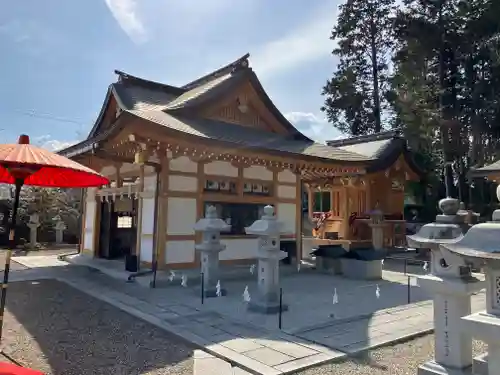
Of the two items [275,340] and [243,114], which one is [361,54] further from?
[275,340]

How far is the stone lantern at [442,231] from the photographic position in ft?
12.7

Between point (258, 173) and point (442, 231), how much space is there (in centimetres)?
748

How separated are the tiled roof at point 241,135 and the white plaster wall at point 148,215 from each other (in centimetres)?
207

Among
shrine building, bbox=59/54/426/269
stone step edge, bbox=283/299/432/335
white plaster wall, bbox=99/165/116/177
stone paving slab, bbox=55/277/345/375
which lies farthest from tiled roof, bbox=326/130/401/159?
stone paving slab, bbox=55/277/345/375

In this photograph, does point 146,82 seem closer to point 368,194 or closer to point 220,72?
point 220,72

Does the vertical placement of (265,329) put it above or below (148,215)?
below

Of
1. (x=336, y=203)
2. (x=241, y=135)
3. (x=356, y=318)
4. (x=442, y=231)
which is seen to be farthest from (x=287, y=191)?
(x=442, y=231)

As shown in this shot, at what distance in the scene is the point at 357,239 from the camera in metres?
17.0

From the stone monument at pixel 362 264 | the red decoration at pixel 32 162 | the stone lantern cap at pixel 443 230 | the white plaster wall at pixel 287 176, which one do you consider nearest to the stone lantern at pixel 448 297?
the stone lantern cap at pixel 443 230

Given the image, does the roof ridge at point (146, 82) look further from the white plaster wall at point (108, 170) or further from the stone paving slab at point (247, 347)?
the stone paving slab at point (247, 347)

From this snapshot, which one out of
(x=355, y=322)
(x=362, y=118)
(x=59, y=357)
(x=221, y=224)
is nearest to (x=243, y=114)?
(x=221, y=224)

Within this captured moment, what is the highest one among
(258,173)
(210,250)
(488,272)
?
(258,173)

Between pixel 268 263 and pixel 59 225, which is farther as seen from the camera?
pixel 59 225

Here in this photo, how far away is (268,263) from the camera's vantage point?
6727 millimetres
